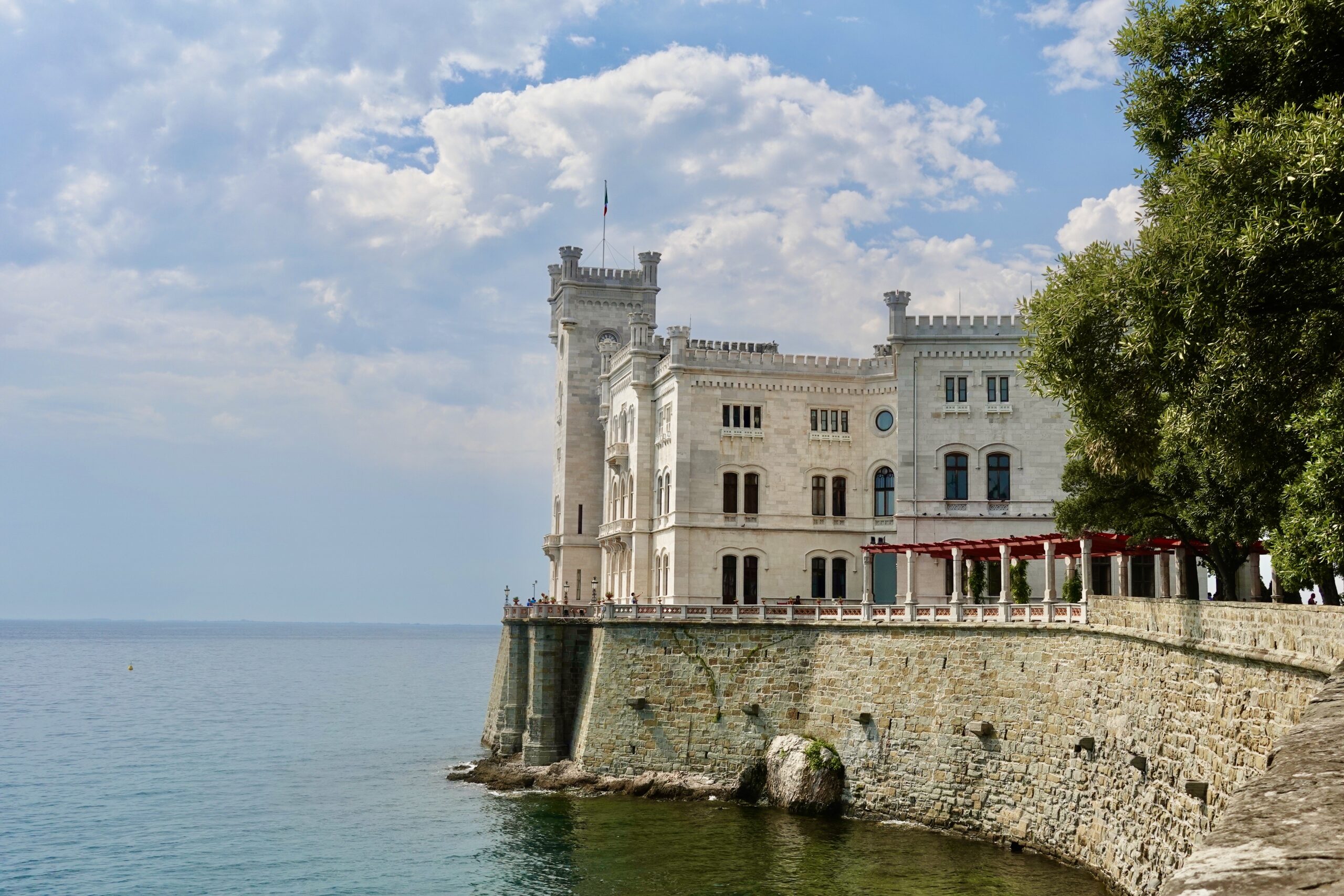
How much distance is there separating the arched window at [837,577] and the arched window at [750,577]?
314 centimetres

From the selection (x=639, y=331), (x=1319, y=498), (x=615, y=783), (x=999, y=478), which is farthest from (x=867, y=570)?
(x=1319, y=498)

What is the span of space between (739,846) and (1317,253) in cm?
2174

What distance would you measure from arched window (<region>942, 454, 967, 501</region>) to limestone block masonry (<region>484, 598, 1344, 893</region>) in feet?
37.1

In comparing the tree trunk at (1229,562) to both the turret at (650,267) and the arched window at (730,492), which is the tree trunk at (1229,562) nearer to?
the arched window at (730,492)

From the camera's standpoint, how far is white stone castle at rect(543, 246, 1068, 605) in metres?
49.2

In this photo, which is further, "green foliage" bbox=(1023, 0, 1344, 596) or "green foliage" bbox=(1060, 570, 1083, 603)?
"green foliage" bbox=(1060, 570, 1083, 603)

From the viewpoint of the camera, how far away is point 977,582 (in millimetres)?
43281

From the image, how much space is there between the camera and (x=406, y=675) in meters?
141

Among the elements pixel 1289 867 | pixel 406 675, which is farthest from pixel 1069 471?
pixel 406 675

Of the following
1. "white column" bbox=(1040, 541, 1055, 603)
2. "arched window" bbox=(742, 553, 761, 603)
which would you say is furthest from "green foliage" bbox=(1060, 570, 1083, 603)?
"arched window" bbox=(742, 553, 761, 603)

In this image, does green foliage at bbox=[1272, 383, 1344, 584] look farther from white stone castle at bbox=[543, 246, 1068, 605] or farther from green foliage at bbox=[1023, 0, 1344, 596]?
white stone castle at bbox=[543, 246, 1068, 605]

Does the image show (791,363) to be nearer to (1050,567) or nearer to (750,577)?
(750,577)

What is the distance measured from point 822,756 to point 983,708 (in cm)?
580

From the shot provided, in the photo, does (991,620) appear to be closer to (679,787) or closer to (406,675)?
(679,787)
